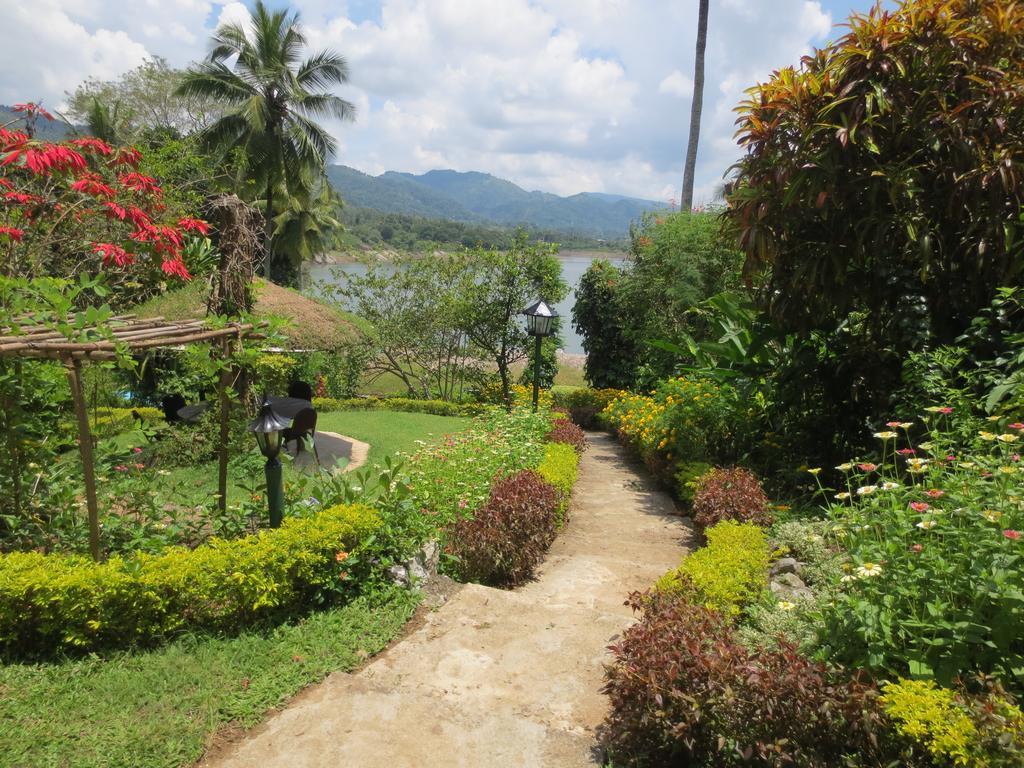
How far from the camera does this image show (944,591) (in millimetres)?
2504

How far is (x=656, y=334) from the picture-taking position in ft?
41.2

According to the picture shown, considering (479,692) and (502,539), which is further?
(502,539)

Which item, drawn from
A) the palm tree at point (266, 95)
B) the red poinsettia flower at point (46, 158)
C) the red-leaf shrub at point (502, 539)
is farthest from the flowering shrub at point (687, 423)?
the palm tree at point (266, 95)

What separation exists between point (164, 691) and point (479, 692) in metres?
1.55

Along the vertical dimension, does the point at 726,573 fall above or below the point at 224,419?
below

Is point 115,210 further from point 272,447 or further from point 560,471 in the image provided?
point 560,471

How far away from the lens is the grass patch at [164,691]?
2.69 meters

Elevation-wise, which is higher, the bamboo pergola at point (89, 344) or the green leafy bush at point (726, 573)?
the bamboo pergola at point (89, 344)

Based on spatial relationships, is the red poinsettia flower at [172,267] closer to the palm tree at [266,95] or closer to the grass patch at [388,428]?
the grass patch at [388,428]

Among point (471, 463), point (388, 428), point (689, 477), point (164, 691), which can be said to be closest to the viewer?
point (164, 691)

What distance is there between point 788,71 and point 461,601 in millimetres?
5274

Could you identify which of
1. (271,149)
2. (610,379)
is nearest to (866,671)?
(610,379)

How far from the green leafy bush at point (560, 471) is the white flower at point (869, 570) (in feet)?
11.7

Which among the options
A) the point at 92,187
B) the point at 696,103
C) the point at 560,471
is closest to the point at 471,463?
the point at 560,471
